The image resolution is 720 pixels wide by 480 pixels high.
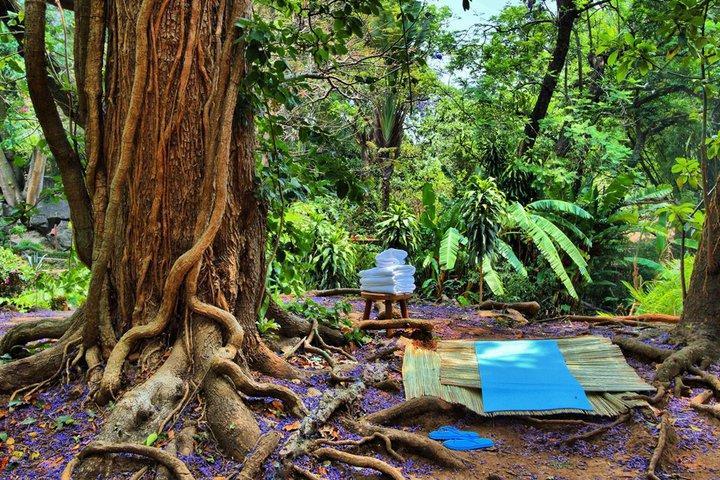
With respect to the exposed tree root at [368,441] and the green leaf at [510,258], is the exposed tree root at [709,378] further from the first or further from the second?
the green leaf at [510,258]

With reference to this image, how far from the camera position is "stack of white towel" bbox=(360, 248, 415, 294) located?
16.9ft

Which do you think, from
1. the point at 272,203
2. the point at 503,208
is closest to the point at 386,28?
the point at 503,208

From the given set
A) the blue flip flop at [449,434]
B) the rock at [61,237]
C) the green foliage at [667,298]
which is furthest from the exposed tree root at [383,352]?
the rock at [61,237]

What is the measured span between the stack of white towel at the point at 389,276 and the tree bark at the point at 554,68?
5.16 meters

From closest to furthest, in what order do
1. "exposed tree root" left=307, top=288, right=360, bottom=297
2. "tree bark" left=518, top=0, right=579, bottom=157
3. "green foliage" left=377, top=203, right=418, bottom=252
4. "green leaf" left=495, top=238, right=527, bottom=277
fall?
"exposed tree root" left=307, top=288, right=360, bottom=297
"green leaf" left=495, top=238, right=527, bottom=277
"tree bark" left=518, top=0, right=579, bottom=157
"green foliage" left=377, top=203, right=418, bottom=252

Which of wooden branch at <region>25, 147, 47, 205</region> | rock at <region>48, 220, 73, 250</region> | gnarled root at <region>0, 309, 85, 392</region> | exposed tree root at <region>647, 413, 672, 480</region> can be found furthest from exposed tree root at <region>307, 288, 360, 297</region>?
rock at <region>48, 220, 73, 250</region>

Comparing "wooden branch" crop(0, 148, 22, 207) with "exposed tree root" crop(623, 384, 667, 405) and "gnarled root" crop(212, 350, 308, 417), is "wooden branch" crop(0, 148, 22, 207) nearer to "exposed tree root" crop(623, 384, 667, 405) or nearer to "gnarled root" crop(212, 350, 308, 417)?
"gnarled root" crop(212, 350, 308, 417)

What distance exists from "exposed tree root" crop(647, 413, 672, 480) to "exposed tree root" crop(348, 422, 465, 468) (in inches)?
39.3

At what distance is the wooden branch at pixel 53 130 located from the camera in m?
3.14

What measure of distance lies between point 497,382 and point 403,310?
163 cm

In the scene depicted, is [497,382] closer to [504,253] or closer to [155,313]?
[155,313]

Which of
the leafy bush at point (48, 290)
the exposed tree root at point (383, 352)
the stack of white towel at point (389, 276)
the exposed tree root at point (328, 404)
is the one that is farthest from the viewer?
the leafy bush at point (48, 290)

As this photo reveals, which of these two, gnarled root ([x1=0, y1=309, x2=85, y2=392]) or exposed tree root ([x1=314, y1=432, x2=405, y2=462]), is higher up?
gnarled root ([x1=0, y1=309, x2=85, y2=392])

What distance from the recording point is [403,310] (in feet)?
17.7
